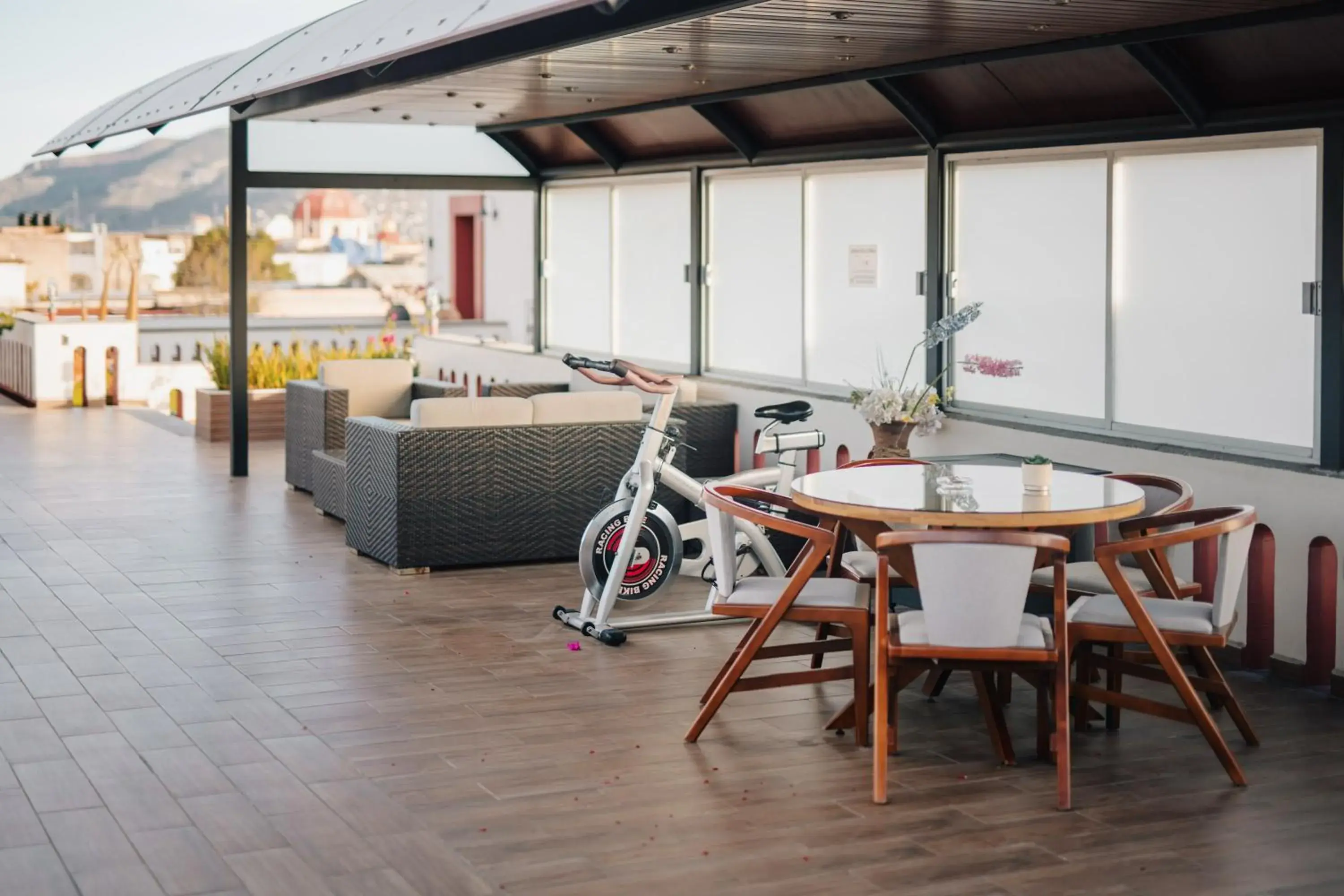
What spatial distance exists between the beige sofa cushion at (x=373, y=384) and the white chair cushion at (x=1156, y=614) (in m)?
6.12

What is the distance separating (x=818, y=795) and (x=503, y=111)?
22.8 feet

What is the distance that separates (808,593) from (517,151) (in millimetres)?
7793

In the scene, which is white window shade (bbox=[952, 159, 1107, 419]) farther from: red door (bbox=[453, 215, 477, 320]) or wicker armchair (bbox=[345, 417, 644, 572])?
red door (bbox=[453, 215, 477, 320])

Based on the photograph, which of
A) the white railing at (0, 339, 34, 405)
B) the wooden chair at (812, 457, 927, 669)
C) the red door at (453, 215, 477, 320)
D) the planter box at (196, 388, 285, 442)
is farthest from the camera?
the red door at (453, 215, 477, 320)

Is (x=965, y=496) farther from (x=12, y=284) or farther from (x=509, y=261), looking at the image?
(x=12, y=284)

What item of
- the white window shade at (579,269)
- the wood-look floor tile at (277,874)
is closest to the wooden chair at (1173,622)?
the wood-look floor tile at (277,874)

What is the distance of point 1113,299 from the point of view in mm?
7535

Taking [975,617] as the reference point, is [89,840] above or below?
below

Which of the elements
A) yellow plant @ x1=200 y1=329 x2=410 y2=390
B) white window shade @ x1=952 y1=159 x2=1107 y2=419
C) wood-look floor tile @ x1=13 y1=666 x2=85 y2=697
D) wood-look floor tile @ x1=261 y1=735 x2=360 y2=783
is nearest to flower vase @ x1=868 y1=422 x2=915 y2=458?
white window shade @ x1=952 y1=159 x2=1107 y2=419

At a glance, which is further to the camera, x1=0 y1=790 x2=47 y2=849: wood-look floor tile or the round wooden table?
the round wooden table

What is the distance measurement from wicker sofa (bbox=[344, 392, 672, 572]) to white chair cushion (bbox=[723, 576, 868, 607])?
291 centimetres

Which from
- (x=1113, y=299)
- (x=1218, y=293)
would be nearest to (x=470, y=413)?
(x=1113, y=299)

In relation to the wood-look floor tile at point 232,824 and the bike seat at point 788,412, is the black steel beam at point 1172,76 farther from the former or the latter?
the wood-look floor tile at point 232,824

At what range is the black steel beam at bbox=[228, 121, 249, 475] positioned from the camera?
1149cm
